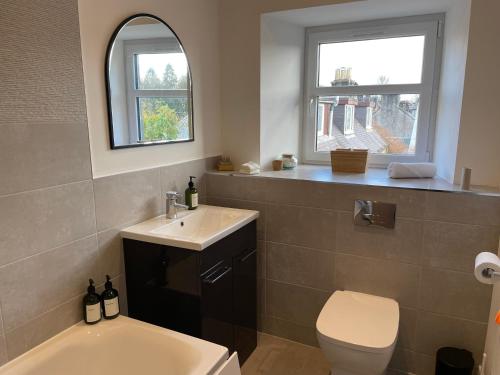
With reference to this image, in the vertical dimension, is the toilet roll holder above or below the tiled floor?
above

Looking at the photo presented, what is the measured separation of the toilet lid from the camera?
166cm

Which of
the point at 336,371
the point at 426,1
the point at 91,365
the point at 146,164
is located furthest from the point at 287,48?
the point at 91,365

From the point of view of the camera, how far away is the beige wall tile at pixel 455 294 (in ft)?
6.14

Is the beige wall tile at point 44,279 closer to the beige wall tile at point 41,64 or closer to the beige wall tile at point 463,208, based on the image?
the beige wall tile at point 41,64

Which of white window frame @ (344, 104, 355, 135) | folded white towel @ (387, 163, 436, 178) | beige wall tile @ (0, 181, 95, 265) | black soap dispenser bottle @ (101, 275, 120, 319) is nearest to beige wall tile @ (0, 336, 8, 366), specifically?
beige wall tile @ (0, 181, 95, 265)

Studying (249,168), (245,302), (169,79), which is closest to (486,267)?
(245,302)

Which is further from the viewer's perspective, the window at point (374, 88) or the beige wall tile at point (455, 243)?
the window at point (374, 88)

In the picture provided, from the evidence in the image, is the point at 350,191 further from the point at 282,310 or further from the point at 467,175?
the point at 282,310

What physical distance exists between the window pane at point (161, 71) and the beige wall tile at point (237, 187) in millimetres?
629

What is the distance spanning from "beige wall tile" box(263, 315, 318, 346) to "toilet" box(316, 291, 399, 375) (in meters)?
0.49

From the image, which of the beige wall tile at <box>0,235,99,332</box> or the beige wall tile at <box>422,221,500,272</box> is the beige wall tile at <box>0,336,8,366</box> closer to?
the beige wall tile at <box>0,235,99,332</box>

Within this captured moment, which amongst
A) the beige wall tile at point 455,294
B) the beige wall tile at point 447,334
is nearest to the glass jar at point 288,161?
the beige wall tile at point 455,294

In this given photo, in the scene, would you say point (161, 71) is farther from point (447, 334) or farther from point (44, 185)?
point (447, 334)

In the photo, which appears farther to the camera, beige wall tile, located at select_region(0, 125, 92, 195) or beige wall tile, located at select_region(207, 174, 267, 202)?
beige wall tile, located at select_region(207, 174, 267, 202)
